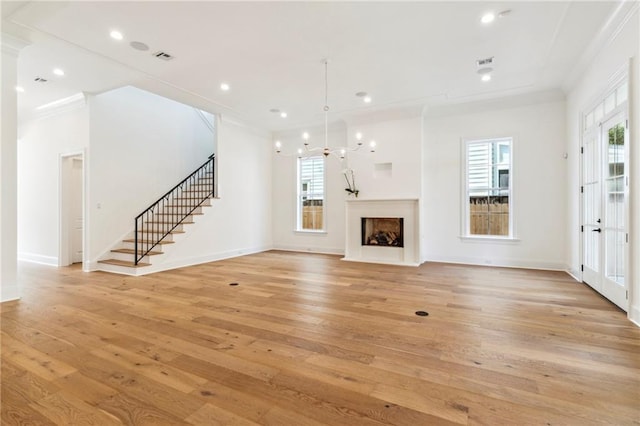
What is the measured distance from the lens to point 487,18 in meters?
3.47

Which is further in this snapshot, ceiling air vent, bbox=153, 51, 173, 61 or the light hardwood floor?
ceiling air vent, bbox=153, 51, 173, 61

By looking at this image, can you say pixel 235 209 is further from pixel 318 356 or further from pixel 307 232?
pixel 318 356

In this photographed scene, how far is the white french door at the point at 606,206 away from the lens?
350 cm

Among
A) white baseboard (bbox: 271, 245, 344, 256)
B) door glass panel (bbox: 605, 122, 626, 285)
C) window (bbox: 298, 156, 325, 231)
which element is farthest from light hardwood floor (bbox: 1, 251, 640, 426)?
window (bbox: 298, 156, 325, 231)

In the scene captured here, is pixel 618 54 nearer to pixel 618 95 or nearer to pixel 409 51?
pixel 618 95

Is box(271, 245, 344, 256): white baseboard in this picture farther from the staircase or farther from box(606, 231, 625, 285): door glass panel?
box(606, 231, 625, 285): door glass panel

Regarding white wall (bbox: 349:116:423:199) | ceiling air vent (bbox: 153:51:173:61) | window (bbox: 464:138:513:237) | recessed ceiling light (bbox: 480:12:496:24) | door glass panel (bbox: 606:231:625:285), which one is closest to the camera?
recessed ceiling light (bbox: 480:12:496:24)

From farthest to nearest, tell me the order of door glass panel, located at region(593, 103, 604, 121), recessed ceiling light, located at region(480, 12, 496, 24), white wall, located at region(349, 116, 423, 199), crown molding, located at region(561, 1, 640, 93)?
white wall, located at region(349, 116, 423, 199)
door glass panel, located at region(593, 103, 604, 121)
recessed ceiling light, located at region(480, 12, 496, 24)
crown molding, located at region(561, 1, 640, 93)

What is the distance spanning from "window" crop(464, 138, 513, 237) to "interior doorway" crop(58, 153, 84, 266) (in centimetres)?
810

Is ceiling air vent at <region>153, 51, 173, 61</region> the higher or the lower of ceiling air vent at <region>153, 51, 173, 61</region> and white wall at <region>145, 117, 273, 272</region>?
the higher

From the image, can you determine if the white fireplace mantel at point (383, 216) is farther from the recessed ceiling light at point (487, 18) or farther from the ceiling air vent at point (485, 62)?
the recessed ceiling light at point (487, 18)

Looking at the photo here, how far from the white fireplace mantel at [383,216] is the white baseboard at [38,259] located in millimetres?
6341

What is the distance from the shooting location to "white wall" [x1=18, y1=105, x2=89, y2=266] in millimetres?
6066

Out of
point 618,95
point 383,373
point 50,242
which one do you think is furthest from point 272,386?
point 50,242
